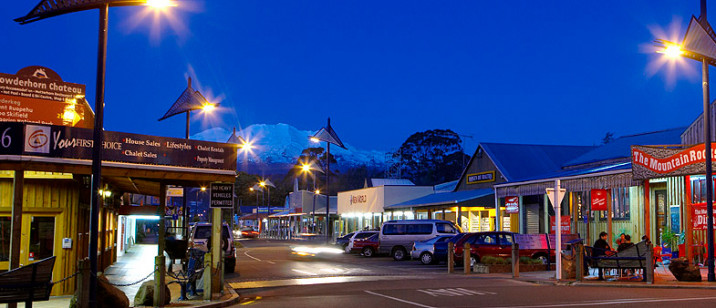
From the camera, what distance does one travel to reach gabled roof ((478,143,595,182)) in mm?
42500

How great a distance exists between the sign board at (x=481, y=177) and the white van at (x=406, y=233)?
8430mm

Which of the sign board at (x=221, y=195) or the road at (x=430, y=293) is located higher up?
the sign board at (x=221, y=195)

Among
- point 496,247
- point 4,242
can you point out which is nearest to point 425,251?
point 496,247

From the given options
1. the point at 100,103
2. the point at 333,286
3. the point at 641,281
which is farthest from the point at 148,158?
the point at 641,281

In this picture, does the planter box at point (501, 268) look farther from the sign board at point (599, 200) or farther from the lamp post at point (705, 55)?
the lamp post at point (705, 55)

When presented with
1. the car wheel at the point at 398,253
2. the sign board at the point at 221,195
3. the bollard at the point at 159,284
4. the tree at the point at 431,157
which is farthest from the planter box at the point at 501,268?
the tree at the point at 431,157

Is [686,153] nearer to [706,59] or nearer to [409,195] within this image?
[706,59]

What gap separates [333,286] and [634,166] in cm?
1123

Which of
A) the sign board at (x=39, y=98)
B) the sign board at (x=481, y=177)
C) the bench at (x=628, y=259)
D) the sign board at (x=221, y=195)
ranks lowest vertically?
the bench at (x=628, y=259)

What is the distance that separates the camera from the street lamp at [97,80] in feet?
41.0

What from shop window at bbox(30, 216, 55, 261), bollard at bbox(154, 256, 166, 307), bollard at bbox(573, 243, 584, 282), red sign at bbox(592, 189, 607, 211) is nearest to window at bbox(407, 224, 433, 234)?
red sign at bbox(592, 189, 607, 211)

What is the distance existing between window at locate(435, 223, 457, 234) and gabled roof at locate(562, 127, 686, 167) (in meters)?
7.89

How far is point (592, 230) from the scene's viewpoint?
1204 inches

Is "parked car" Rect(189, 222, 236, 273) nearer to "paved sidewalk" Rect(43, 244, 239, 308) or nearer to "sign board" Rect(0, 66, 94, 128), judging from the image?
"paved sidewalk" Rect(43, 244, 239, 308)
